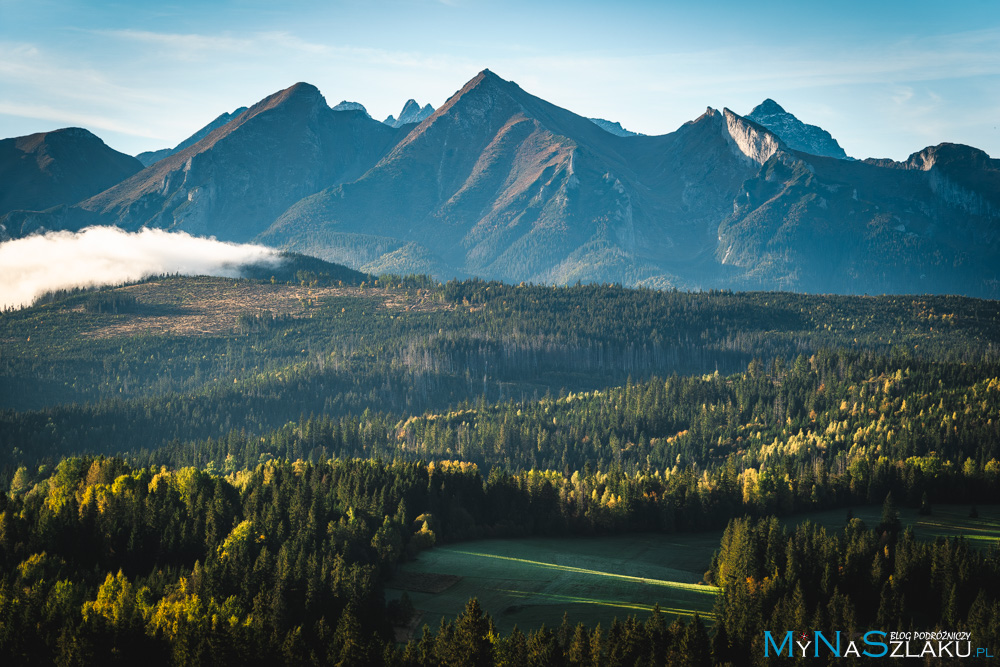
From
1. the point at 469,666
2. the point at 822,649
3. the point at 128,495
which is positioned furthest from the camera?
the point at 128,495

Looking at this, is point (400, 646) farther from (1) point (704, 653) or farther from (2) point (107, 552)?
(2) point (107, 552)

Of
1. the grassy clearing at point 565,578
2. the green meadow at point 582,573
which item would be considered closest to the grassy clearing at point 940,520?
the green meadow at point 582,573

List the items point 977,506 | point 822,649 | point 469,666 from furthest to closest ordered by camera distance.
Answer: point 977,506 < point 822,649 < point 469,666

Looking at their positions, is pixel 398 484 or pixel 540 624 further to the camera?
pixel 398 484

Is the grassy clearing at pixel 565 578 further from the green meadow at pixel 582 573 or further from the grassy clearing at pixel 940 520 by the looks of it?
the grassy clearing at pixel 940 520

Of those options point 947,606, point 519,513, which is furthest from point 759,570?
point 519,513
